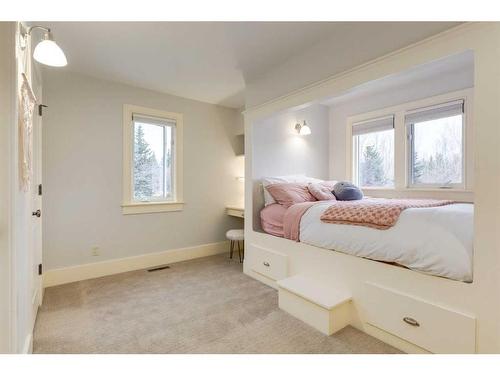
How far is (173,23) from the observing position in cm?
199

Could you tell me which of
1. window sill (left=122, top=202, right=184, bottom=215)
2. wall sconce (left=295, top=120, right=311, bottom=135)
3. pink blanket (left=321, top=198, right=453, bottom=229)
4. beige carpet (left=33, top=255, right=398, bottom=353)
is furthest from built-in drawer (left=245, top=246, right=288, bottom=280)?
wall sconce (left=295, top=120, right=311, bottom=135)

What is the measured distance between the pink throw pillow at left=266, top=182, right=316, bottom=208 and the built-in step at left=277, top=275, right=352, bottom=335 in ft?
2.82

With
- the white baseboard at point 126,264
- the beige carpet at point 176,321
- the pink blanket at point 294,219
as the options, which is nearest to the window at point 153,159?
the white baseboard at point 126,264

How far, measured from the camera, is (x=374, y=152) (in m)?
3.71

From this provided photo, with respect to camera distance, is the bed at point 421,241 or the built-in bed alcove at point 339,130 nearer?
the bed at point 421,241

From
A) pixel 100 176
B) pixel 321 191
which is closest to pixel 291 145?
pixel 321 191

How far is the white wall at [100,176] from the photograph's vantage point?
9.00 ft

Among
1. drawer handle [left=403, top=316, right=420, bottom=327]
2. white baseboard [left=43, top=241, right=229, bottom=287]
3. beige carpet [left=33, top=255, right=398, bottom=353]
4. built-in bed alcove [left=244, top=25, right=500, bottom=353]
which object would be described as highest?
built-in bed alcove [left=244, top=25, right=500, bottom=353]

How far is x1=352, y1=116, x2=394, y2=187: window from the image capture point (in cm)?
351

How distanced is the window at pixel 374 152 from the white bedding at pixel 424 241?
1933 millimetres

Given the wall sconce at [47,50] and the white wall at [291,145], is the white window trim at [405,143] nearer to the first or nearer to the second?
the white wall at [291,145]

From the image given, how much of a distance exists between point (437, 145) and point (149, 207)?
12.2 ft

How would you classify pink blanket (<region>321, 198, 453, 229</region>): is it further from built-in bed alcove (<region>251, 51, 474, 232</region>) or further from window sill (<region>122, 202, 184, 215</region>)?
window sill (<region>122, 202, 184, 215</region>)
